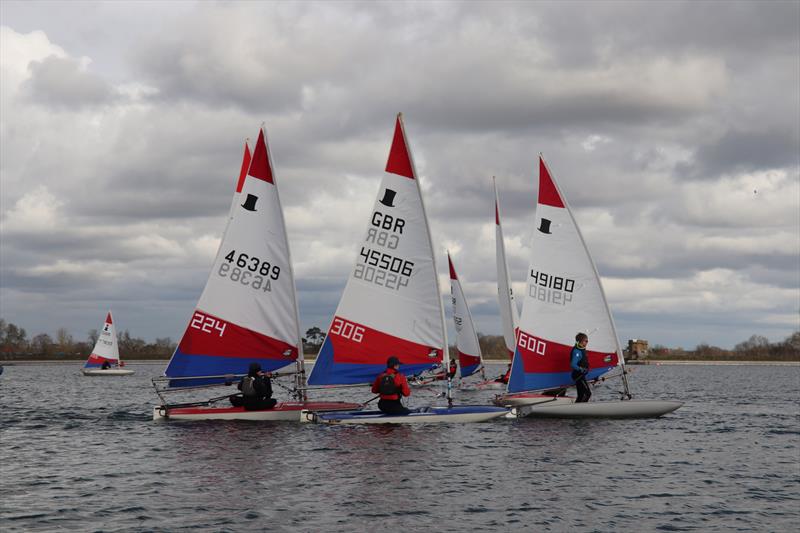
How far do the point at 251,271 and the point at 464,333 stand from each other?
95.5 feet

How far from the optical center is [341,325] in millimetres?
28281

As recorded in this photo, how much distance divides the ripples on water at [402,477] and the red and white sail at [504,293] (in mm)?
13331

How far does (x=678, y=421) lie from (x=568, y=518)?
61.2 feet

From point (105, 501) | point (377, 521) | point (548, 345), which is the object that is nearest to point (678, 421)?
point (548, 345)

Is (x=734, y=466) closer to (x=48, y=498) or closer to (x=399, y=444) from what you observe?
(x=399, y=444)

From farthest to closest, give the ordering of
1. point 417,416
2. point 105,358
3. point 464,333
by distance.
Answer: point 105,358, point 464,333, point 417,416

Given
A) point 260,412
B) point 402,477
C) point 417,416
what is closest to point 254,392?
point 260,412

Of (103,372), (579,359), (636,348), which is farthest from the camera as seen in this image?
(636,348)

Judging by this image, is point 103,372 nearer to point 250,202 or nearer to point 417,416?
point 250,202

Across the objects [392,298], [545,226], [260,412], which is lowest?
[260,412]

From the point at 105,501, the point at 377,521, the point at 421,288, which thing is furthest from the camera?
the point at 421,288

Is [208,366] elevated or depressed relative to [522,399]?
elevated

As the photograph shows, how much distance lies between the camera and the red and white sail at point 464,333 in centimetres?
5666

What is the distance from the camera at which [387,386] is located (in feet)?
84.4
